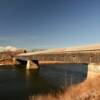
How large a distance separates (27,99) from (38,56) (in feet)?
165

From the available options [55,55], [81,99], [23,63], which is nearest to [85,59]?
[55,55]

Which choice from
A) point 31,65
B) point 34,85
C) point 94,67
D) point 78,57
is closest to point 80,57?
point 78,57

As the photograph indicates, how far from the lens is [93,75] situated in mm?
43375

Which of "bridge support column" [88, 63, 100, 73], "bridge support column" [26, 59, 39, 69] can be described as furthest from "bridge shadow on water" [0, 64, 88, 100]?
"bridge support column" [26, 59, 39, 69]

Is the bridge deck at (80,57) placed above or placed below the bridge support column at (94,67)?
above

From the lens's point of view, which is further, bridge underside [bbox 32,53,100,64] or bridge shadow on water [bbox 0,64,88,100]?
bridge underside [bbox 32,53,100,64]

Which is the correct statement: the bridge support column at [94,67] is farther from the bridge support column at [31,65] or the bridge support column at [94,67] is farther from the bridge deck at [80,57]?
the bridge support column at [31,65]

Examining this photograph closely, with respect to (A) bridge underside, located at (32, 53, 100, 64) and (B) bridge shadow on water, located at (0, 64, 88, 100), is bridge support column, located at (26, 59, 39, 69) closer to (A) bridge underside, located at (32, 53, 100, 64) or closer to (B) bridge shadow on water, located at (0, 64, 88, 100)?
(A) bridge underside, located at (32, 53, 100, 64)

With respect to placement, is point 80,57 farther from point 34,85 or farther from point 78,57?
point 34,85

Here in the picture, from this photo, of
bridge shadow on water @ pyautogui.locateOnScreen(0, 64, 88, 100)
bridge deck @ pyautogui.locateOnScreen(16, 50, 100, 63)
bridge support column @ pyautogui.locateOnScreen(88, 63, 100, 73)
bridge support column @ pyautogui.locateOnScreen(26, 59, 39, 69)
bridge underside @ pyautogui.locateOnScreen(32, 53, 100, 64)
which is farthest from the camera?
bridge support column @ pyautogui.locateOnScreen(26, 59, 39, 69)

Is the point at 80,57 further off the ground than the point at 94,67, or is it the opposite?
the point at 80,57

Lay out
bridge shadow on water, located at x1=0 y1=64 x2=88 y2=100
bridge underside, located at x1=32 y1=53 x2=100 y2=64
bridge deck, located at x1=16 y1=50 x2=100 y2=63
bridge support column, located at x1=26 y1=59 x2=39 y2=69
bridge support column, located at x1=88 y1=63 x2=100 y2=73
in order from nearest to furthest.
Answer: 1. bridge shadow on water, located at x1=0 y1=64 x2=88 y2=100
2. bridge support column, located at x1=88 y1=63 x2=100 y2=73
3. bridge deck, located at x1=16 y1=50 x2=100 y2=63
4. bridge underside, located at x1=32 y1=53 x2=100 y2=64
5. bridge support column, located at x1=26 y1=59 x2=39 y2=69

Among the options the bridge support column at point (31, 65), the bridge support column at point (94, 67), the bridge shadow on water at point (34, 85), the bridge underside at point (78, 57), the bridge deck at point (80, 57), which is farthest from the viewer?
the bridge support column at point (31, 65)

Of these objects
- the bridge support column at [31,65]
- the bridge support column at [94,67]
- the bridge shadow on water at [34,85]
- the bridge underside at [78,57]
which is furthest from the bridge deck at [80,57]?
the bridge support column at [31,65]
